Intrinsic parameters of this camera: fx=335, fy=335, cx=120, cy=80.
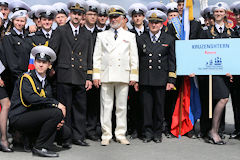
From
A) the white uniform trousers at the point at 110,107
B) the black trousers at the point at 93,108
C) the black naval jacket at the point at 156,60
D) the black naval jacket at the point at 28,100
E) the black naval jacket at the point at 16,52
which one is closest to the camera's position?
the black naval jacket at the point at 28,100

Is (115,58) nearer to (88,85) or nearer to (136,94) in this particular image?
(88,85)

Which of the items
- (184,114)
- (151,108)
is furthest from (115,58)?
(184,114)

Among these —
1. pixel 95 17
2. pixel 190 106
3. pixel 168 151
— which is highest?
pixel 95 17

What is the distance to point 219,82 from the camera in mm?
5914

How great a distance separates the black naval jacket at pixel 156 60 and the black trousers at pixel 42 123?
183 centimetres

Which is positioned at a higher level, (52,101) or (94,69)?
(94,69)

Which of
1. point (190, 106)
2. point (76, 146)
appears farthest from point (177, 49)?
point (76, 146)

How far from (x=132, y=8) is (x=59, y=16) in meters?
1.66

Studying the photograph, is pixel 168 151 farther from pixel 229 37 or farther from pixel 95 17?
pixel 95 17

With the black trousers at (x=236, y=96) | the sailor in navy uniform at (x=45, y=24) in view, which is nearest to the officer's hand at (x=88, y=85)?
the sailor in navy uniform at (x=45, y=24)

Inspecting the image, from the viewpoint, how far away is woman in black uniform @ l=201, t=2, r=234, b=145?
19.3ft

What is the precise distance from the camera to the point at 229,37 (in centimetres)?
614

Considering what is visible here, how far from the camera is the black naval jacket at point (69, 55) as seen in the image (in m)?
5.53

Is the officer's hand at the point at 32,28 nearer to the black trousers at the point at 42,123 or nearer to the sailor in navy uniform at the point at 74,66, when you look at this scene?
the sailor in navy uniform at the point at 74,66
